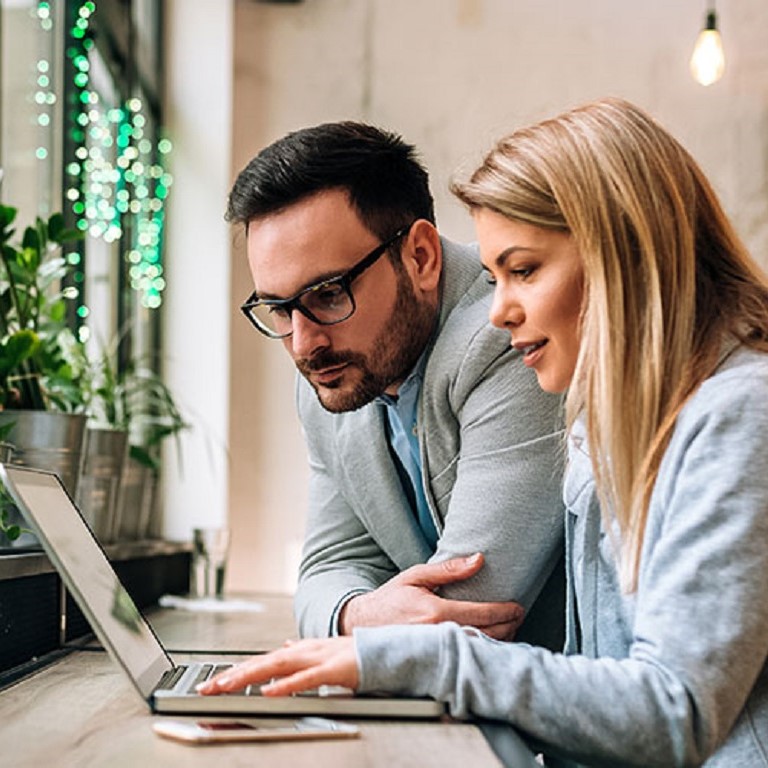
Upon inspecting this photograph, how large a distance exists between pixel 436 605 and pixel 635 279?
0.49 meters

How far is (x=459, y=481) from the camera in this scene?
1.67 metres

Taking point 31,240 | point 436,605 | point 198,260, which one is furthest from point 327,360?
point 198,260

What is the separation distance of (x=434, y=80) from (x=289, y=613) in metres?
2.45

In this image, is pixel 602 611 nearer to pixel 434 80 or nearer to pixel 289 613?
pixel 289 613

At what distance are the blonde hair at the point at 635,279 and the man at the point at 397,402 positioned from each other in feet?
1.09

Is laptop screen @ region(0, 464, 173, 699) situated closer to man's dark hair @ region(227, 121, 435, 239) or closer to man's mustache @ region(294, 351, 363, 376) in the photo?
man's mustache @ region(294, 351, 363, 376)

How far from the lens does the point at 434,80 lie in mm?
4590

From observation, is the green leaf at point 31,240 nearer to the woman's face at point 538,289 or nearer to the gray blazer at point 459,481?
the gray blazer at point 459,481

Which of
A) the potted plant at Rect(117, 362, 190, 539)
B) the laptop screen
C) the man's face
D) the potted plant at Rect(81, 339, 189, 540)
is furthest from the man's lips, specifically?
the potted plant at Rect(117, 362, 190, 539)

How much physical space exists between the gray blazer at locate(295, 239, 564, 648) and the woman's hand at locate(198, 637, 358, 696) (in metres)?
0.47

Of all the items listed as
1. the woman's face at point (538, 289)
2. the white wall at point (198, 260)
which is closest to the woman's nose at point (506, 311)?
the woman's face at point (538, 289)

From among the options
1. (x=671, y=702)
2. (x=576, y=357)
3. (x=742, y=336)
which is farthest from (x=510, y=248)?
(x=671, y=702)

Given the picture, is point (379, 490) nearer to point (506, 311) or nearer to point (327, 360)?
point (327, 360)

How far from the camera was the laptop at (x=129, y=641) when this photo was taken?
44.2 inches
